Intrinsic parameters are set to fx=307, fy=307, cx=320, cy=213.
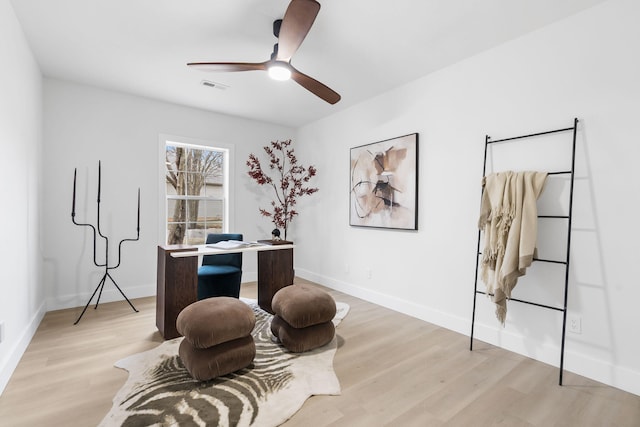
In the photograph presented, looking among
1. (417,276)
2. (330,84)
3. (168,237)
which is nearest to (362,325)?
(417,276)

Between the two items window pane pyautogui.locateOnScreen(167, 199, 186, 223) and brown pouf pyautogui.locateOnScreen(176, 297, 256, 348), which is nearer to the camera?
brown pouf pyautogui.locateOnScreen(176, 297, 256, 348)

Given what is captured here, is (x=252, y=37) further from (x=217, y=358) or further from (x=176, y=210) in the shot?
(x=176, y=210)

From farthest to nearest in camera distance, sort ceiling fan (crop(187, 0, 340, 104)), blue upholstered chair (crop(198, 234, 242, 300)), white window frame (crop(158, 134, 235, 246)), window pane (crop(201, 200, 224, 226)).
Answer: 1. window pane (crop(201, 200, 224, 226))
2. white window frame (crop(158, 134, 235, 246))
3. blue upholstered chair (crop(198, 234, 242, 300))
4. ceiling fan (crop(187, 0, 340, 104))

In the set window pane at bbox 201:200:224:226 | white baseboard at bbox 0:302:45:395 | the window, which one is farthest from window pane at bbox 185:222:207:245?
white baseboard at bbox 0:302:45:395

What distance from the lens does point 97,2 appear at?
220cm

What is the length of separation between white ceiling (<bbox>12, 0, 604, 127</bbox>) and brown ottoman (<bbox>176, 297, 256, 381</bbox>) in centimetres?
222

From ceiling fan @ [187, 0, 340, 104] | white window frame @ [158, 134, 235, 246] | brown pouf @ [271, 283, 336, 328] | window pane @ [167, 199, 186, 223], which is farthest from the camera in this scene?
window pane @ [167, 199, 186, 223]

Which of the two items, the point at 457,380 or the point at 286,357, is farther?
the point at 286,357

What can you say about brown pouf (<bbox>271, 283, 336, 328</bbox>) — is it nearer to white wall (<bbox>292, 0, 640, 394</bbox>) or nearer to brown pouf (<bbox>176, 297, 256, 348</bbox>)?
brown pouf (<bbox>176, 297, 256, 348</bbox>)

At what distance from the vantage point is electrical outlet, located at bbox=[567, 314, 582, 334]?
7.37ft

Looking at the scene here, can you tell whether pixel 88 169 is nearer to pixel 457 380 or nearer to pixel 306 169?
pixel 306 169

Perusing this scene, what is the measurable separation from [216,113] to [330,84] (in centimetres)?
198

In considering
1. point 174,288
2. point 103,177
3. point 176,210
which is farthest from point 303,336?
point 103,177

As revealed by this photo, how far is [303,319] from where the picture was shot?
2.48 meters
